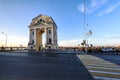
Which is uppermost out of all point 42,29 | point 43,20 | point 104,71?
point 43,20

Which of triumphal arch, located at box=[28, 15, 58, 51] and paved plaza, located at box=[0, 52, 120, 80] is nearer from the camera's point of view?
paved plaza, located at box=[0, 52, 120, 80]

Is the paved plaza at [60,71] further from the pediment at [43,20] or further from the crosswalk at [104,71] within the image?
the pediment at [43,20]

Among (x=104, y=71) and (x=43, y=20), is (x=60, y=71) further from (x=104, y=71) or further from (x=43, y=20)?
(x=43, y=20)

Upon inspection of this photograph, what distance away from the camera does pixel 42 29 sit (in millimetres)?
78500

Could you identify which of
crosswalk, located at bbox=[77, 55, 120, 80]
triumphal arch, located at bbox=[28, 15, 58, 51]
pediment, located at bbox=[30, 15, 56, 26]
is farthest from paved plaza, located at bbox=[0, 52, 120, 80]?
pediment, located at bbox=[30, 15, 56, 26]

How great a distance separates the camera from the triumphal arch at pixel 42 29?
75.0 meters

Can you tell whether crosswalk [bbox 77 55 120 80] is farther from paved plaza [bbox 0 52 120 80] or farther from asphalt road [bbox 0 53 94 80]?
asphalt road [bbox 0 53 94 80]

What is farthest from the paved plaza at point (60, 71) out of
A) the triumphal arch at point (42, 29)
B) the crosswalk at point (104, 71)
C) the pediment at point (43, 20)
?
the pediment at point (43, 20)

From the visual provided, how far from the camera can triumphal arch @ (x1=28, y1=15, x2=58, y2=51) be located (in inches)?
2953

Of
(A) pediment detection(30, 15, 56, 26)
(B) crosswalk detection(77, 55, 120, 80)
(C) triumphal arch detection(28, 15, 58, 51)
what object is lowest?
(B) crosswalk detection(77, 55, 120, 80)

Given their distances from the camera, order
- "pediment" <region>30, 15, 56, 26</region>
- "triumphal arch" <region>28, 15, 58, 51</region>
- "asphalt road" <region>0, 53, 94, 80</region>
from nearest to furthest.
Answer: "asphalt road" <region>0, 53, 94, 80</region> → "triumphal arch" <region>28, 15, 58, 51</region> → "pediment" <region>30, 15, 56, 26</region>

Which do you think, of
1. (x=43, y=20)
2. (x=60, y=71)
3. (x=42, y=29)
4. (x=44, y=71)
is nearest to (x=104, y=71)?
(x=60, y=71)

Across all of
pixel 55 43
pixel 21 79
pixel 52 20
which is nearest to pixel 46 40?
pixel 55 43

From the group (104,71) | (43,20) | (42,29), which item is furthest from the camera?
(42,29)
